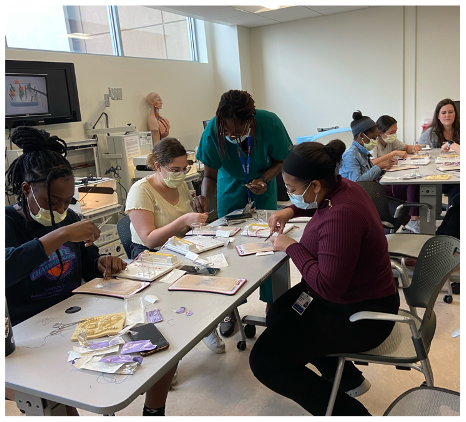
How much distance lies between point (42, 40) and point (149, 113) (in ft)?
4.89

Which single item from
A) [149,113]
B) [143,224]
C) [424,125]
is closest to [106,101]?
[149,113]

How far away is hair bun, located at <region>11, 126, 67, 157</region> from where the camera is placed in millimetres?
1570

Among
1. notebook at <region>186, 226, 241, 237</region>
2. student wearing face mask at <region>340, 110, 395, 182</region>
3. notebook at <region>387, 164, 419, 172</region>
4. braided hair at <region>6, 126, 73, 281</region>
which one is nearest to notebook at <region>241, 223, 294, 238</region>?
notebook at <region>186, 226, 241, 237</region>

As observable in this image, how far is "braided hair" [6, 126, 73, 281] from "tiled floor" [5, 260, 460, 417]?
958 millimetres

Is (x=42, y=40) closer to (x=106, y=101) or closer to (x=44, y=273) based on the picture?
(x=106, y=101)

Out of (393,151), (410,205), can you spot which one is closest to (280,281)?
(410,205)

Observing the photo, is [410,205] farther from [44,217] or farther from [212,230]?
[44,217]

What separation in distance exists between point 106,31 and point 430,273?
4.38 m

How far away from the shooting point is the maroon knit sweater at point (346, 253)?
4.75 feet

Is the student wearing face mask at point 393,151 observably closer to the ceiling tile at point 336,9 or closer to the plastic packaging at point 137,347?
the ceiling tile at point 336,9

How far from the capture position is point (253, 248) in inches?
77.7

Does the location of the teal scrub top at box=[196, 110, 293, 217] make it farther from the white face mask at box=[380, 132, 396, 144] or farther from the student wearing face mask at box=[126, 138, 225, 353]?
the white face mask at box=[380, 132, 396, 144]

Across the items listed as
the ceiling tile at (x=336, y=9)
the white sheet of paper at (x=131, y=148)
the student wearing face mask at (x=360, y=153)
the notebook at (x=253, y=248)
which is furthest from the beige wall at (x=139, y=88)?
the notebook at (x=253, y=248)

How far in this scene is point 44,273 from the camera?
1602 millimetres
